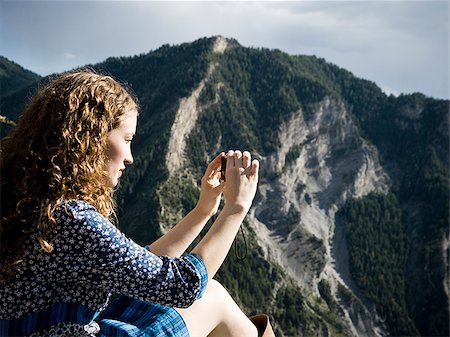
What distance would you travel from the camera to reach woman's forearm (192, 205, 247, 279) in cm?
352

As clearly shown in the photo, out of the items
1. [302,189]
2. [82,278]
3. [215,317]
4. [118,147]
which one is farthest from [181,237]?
[302,189]

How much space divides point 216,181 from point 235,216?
1044mm

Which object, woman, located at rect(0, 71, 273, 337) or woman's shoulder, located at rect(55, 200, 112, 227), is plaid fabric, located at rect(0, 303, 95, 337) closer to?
woman, located at rect(0, 71, 273, 337)

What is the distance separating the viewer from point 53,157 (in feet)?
10.7

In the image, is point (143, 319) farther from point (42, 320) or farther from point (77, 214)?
point (77, 214)

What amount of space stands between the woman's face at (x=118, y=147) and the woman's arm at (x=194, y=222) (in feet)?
3.37

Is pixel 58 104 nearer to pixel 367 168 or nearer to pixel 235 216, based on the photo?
pixel 235 216

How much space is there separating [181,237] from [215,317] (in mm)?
961

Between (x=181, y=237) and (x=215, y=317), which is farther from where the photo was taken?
(x=181, y=237)

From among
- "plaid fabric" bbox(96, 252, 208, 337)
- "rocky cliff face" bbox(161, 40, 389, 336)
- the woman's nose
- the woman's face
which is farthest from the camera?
"rocky cliff face" bbox(161, 40, 389, 336)

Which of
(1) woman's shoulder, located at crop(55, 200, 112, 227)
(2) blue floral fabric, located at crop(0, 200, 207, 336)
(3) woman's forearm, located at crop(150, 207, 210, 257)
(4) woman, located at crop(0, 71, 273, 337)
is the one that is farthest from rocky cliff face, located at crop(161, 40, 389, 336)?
(1) woman's shoulder, located at crop(55, 200, 112, 227)

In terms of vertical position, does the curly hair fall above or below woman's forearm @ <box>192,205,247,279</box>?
above

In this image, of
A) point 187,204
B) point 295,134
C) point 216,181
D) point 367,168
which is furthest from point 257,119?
point 216,181

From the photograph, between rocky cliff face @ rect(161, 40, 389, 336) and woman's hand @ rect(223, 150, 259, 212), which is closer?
woman's hand @ rect(223, 150, 259, 212)
